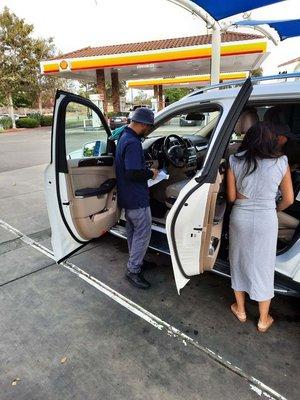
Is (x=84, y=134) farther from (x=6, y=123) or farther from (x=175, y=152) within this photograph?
(x=6, y=123)

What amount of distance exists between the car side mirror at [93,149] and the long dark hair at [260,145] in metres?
1.79

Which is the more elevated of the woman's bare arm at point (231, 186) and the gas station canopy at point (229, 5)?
the gas station canopy at point (229, 5)

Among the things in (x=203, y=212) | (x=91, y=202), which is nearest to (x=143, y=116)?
(x=91, y=202)

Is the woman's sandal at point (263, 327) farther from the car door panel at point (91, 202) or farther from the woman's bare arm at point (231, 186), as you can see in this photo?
the car door panel at point (91, 202)

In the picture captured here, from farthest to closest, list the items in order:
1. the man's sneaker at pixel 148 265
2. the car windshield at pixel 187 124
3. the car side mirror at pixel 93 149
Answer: the car windshield at pixel 187 124 < the man's sneaker at pixel 148 265 < the car side mirror at pixel 93 149

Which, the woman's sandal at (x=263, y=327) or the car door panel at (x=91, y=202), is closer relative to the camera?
the woman's sandal at (x=263, y=327)

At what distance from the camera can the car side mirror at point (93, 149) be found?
3532 millimetres

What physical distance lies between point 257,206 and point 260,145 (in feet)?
1.49

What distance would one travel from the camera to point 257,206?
7.88 ft

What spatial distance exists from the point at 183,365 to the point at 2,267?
2.38 meters

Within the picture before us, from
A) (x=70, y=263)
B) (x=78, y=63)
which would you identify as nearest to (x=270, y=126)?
(x=70, y=263)

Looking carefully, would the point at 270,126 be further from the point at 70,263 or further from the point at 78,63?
the point at 78,63

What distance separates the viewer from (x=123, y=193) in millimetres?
3104

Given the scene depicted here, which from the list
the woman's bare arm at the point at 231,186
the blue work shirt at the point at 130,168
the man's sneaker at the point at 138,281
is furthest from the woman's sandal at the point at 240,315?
the blue work shirt at the point at 130,168
